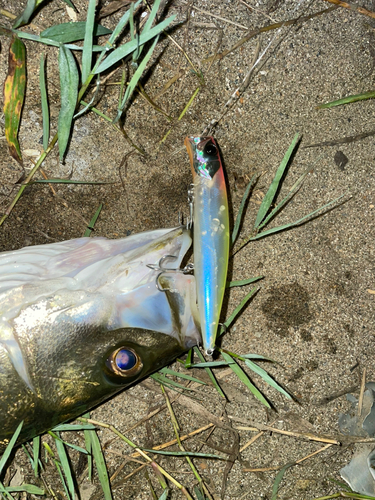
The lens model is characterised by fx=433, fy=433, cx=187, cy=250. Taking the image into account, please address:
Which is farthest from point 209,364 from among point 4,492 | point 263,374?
point 4,492

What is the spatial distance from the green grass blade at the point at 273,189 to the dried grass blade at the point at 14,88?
1.07m

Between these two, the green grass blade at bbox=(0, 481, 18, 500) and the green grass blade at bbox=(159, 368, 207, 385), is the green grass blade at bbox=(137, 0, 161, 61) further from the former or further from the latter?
the green grass blade at bbox=(0, 481, 18, 500)

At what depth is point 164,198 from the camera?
6.25ft

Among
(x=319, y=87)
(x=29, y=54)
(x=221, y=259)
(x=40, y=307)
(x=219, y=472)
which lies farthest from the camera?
(x=219, y=472)

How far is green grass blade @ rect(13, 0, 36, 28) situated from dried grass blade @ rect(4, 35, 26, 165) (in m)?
0.05

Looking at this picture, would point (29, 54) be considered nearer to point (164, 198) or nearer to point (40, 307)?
point (164, 198)

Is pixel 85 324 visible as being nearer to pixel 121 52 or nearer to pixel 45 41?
pixel 121 52

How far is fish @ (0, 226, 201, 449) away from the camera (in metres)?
1.34

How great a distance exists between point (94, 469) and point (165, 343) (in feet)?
3.30

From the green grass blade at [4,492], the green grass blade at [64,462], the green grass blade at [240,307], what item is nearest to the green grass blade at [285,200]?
the green grass blade at [240,307]

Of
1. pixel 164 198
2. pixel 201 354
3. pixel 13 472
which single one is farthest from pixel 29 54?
pixel 13 472

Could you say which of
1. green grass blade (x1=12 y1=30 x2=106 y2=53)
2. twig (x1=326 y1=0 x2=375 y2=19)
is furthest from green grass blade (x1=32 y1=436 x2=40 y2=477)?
twig (x1=326 y1=0 x2=375 y2=19)

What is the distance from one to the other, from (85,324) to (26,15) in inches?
49.7

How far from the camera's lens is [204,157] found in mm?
1627
